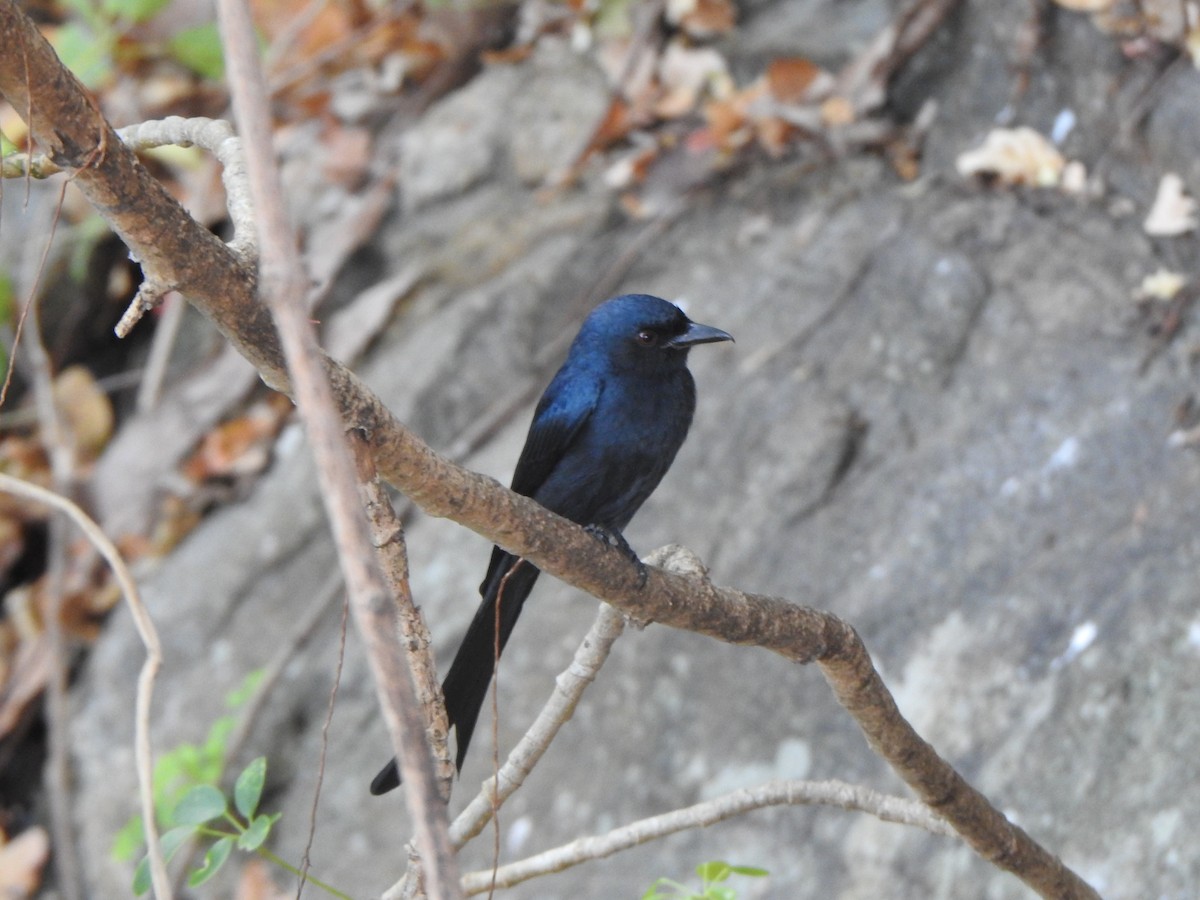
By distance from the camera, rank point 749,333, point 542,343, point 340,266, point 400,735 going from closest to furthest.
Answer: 1. point 400,735
2. point 749,333
3. point 542,343
4. point 340,266

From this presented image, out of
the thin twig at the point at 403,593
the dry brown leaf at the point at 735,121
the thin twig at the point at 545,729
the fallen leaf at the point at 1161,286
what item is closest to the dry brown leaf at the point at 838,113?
the dry brown leaf at the point at 735,121

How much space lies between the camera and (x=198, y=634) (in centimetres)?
507

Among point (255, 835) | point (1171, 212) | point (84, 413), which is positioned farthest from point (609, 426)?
point (84, 413)

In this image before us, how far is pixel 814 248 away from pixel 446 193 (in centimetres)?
185

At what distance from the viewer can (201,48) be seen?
20.0 feet

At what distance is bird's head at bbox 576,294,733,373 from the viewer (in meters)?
3.34

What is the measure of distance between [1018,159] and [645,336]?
188 cm

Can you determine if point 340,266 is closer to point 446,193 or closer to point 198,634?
point 446,193

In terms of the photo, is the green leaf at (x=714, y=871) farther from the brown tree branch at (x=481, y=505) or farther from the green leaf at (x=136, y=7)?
the green leaf at (x=136, y=7)

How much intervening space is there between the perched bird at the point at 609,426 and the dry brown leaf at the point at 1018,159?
1.71 metres

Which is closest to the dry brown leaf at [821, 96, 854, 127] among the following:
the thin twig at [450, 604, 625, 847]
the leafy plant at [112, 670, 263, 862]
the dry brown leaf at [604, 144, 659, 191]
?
the dry brown leaf at [604, 144, 659, 191]

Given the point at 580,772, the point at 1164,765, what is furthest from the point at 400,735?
the point at 580,772

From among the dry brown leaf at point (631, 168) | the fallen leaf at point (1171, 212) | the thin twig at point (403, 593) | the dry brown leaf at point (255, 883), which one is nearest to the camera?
the thin twig at point (403, 593)

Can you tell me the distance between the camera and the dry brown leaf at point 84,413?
19.3ft
